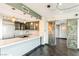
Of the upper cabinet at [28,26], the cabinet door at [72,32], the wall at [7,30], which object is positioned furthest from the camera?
the upper cabinet at [28,26]

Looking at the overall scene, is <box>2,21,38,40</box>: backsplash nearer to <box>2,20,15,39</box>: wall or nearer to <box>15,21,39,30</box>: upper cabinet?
<box>2,20,15,39</box>: wall

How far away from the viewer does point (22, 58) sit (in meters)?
1.03

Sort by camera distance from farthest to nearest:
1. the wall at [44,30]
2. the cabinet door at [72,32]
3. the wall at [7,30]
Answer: the wall at [44,30], the wall at [7,30], the cabinet door at [72,32]

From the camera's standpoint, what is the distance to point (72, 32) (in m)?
6.18

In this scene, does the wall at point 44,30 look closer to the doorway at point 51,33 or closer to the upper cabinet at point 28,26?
the doorway at point 51,33

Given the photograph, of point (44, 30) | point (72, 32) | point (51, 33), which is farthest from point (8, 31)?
point (72, 32)

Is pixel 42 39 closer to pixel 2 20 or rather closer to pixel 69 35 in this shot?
pixel 69 35

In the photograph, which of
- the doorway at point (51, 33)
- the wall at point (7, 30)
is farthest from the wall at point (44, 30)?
the wall at point (7, 30)

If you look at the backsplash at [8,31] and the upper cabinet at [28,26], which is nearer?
the backsplash at [8,31]

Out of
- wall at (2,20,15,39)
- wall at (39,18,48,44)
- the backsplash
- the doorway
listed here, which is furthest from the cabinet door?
wall at (2,20,15,39)

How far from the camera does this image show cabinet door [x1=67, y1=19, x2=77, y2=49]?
6070mm

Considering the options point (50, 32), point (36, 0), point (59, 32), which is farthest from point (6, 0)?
point (59, 32)

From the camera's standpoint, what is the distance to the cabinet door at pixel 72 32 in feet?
19.9

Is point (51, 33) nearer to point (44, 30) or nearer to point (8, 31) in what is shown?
point (44, 30)
